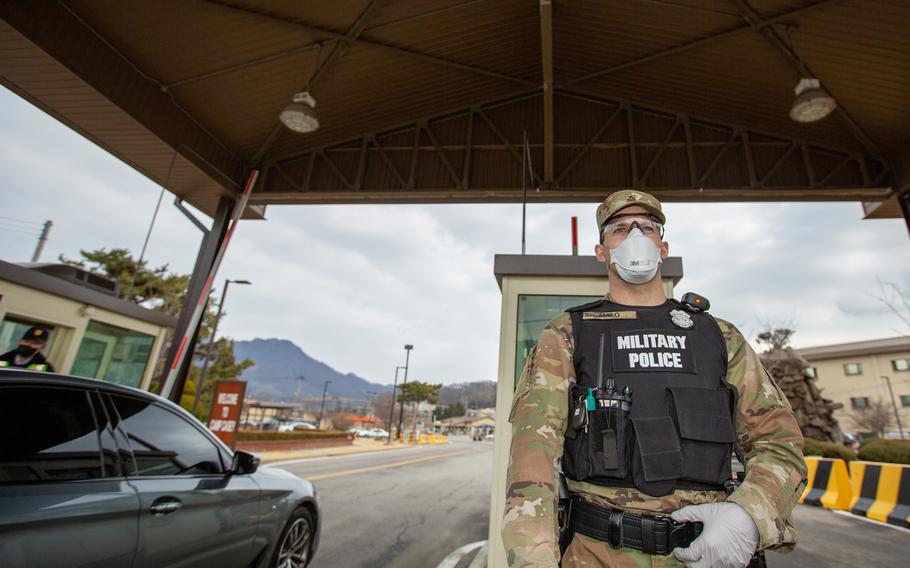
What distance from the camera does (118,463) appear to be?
210cm

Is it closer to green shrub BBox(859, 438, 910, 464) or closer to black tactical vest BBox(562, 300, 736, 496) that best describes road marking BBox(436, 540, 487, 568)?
black tactical vest BBox(562, 300, 736, 496)

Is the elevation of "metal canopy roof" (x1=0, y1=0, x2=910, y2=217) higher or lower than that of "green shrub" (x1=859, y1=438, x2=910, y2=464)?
higher

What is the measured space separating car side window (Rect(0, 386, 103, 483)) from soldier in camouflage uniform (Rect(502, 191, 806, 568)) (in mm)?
1887

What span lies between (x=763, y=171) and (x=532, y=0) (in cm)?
533

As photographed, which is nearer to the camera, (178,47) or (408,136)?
(178,47)

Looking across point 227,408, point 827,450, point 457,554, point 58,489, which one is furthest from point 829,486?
point 227,408

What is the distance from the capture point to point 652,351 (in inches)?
61.7

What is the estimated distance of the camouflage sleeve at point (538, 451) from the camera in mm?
1207

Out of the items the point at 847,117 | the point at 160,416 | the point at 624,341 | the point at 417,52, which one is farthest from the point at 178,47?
the point at 847,117

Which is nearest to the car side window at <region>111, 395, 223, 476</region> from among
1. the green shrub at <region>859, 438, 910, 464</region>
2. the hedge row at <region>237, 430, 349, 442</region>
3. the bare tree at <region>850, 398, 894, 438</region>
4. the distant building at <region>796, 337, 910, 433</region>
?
the green shrub at <region>859, 438, 910, 464</region>

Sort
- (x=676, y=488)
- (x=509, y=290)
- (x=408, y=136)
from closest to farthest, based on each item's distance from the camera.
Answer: (x=676, y=488)
(x=509, y=290)
(x=408, y=136)

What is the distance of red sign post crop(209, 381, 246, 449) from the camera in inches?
400

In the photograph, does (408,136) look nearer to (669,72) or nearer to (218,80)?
(218,80)

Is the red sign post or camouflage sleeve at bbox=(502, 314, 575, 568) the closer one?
camouflage sleeve at bbox=(502, 314, 575, 568)
